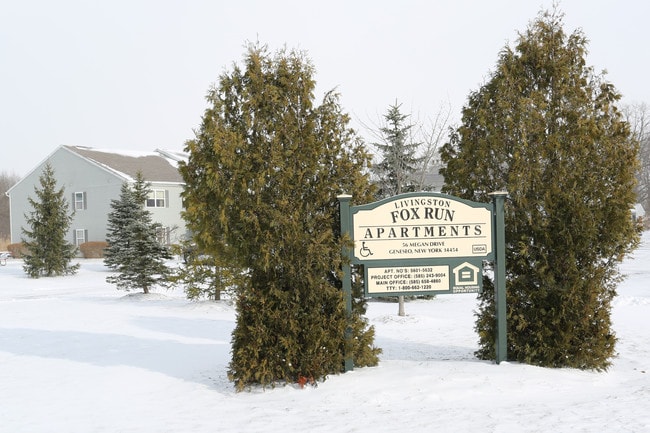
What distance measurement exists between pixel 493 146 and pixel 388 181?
30.0ft

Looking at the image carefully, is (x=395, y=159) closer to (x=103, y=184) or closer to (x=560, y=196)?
(x=560, y=196)

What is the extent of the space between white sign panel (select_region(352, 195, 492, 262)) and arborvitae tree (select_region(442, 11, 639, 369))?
0.48 meters

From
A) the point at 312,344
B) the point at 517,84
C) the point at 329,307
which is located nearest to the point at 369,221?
the point at 329,307

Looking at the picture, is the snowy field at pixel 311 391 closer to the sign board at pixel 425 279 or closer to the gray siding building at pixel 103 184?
the sign board at pixel 425 279

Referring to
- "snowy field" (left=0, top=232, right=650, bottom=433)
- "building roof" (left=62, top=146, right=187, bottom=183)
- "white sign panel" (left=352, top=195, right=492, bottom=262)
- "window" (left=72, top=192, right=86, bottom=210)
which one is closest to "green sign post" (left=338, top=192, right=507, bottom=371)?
"white sign panel" (left=352, top=195, right=492, bottom=262)

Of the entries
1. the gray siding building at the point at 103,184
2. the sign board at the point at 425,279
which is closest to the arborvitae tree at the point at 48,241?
the gray siding building at the point at 103,184

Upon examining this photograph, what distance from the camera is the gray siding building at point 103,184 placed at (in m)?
37.8

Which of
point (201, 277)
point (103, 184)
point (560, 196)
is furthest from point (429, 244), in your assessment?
point (103, 184)

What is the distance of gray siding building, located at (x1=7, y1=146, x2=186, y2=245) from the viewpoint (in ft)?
124

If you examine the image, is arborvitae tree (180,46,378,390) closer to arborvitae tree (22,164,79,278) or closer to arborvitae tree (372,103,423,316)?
arborvitae tree (372,103,423,316)

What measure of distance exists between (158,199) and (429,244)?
32.7 m

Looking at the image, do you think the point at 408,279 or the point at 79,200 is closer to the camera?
the point at 408,279

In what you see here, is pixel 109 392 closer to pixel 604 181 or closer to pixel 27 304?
pixel 604 181

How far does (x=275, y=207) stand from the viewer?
722cm
